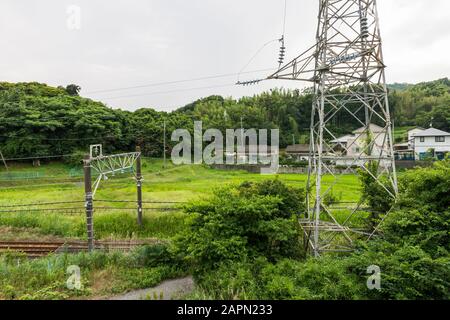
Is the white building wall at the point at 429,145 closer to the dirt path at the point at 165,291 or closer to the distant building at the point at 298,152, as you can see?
the distant building at the point at 298,152

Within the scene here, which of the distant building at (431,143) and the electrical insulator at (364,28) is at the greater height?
the electrical insulator at (364,28)

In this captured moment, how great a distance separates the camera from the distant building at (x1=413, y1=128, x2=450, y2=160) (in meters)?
39.8

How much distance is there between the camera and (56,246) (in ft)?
39.0

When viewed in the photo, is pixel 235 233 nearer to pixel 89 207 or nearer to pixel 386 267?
pixel 386 267

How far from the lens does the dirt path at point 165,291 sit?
7684 millimetres

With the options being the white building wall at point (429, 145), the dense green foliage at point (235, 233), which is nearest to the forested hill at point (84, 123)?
the white building wall at point (429, 145)

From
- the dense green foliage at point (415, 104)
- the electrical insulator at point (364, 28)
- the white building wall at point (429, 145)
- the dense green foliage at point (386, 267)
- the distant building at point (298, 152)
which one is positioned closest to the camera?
the dense green foliage at point (386, 267)

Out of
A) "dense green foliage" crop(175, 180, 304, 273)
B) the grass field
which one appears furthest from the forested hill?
"dense green foliage" crop(175, 180, 304, 273)

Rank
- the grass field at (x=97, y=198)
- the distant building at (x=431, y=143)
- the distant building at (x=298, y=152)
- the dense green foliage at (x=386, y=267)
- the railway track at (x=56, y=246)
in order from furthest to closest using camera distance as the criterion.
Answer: the distant building at (x=298, y=152), the distant building at (x=431, y=143), the grass field at (x=97, y=198), the railway track at (x=56, y=246), the dense green foliage at (x=386, y=267)

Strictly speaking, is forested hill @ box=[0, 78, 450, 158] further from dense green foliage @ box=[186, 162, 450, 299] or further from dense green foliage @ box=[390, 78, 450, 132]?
dense green foliage @ box=[186, 162, 450, 299]

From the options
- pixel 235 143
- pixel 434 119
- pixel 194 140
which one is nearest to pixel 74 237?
pixel 194 140

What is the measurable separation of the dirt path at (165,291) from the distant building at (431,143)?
42.1 m

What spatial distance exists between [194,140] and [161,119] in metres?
6.62

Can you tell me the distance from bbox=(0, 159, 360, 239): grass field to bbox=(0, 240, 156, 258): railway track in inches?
45.3
